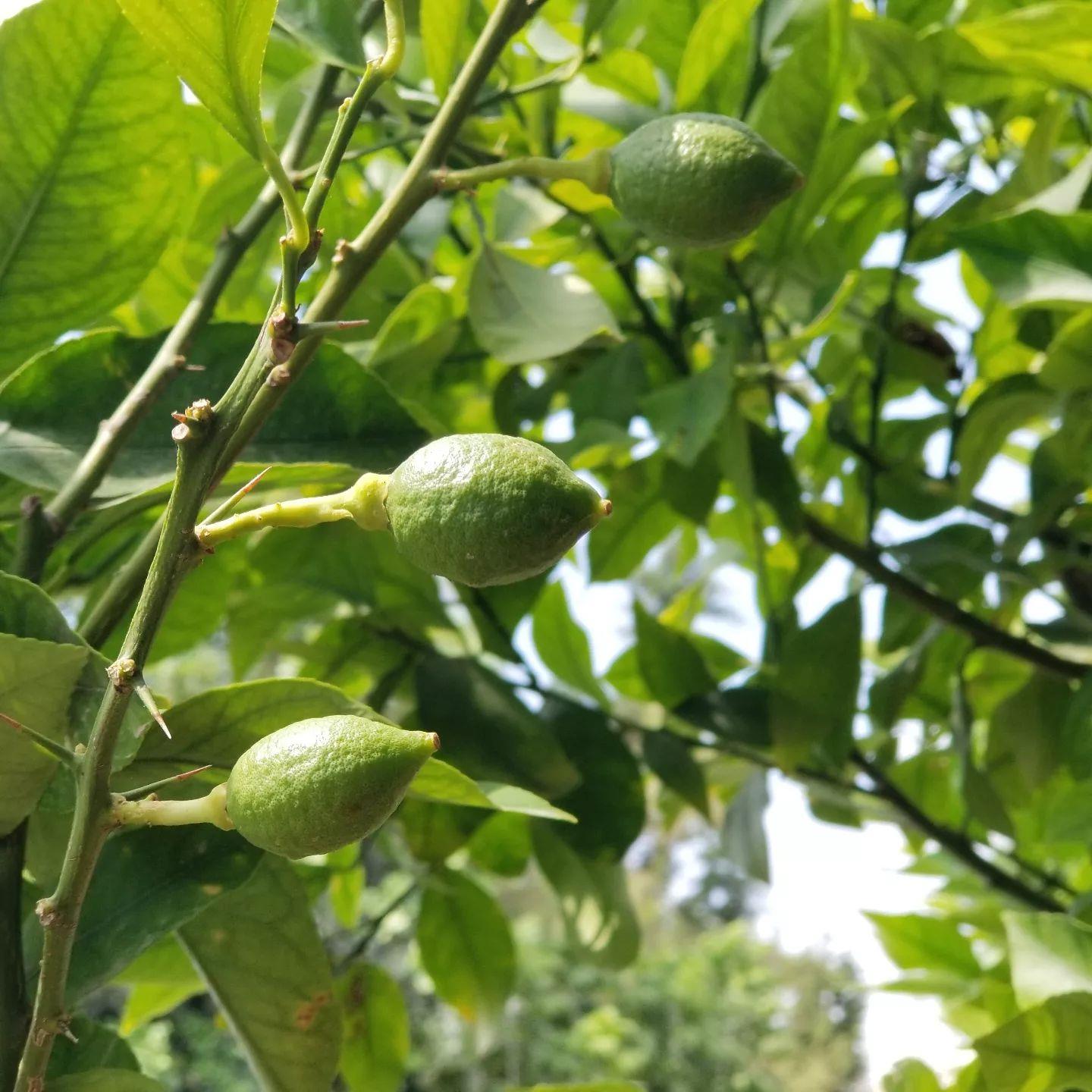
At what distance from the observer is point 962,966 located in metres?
0.61

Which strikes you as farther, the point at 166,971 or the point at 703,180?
the point at 166,971

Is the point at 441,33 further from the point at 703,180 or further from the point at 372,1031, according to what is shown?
the point at 372,1031

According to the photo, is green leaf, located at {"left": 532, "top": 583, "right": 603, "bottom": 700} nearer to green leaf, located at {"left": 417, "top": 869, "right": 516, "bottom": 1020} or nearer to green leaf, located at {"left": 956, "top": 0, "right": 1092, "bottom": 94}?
green leaf, located at {"left": 417, "top": 869, "right": 516, "bottom": 1020}

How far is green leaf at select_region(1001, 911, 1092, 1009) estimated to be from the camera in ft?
1.23

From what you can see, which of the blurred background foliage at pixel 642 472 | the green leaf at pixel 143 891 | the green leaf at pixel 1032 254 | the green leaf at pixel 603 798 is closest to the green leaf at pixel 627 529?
the blurred background foliage at pixel 642 472

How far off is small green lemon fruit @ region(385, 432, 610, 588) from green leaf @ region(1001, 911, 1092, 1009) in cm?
25

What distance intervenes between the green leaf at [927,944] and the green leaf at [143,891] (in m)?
0.40

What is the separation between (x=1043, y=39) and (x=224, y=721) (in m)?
0.39

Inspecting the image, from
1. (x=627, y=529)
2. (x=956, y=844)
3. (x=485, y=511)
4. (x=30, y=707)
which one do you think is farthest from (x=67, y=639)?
(x=956, y=844)

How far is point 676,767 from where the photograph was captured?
0.55 m

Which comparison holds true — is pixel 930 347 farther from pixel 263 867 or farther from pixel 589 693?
pixel 263 867

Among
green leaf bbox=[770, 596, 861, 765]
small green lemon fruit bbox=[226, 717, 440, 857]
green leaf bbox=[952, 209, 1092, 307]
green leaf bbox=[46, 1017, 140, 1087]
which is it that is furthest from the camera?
green leaf bbox=[770, 596, 861, 765]

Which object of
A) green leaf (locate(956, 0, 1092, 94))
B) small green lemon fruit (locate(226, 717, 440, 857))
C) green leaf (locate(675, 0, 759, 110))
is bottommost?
small green lemon fruit (locate(226, 717, 440, 857))

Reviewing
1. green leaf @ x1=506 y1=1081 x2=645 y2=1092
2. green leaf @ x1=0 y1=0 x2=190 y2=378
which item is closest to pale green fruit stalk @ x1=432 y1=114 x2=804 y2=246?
green leaf @ x1=0 y1=0 x2=190 y2=378
